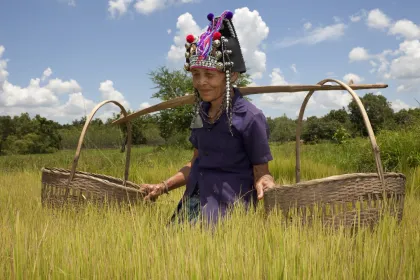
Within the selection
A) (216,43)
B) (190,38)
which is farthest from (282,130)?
(216,43)

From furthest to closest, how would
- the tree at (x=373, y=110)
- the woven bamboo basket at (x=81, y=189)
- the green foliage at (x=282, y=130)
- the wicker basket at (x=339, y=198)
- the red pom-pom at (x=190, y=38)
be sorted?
the green foliage at (x=282, y=130)
the tree at (x=373, y=110)
the woven bamboo basket at (x=81, y=189)
the red pom-pom at (x=190, y=38)
the wicker basket at (x=339, y=198)

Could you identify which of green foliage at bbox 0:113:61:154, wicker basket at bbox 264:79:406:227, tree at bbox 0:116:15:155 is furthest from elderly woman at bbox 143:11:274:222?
tree at bbox 0:116:15:155

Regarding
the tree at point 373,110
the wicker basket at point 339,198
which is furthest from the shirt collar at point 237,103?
the tree at point 373,110

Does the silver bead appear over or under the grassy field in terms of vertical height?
over

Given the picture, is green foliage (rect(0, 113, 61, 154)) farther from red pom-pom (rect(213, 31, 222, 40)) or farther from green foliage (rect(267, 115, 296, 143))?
red pom-pom (rect(213, 31, 222, 40))

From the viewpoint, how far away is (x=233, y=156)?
2.27 m

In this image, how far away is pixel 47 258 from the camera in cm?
141

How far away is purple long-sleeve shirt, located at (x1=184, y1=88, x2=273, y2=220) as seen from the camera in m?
2.21

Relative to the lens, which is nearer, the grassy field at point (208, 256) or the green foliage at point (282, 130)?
the grassy field at point (208, 256)

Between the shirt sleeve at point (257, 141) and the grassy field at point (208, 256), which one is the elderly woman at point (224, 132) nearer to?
the shirt sleeve at point (257, 141)

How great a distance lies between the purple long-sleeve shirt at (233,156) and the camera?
2.21 m

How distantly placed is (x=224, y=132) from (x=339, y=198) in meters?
0.72

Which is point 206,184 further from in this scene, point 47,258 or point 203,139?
point 47,258

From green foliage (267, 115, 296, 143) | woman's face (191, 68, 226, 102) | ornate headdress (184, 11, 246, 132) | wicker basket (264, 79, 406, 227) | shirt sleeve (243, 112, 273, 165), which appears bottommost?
wicker basket (264, 79, 406, 227)
